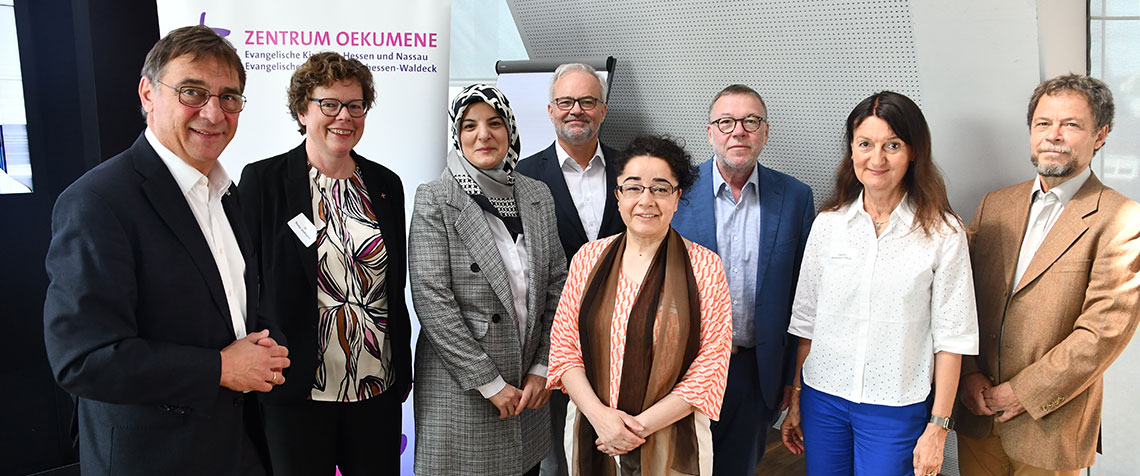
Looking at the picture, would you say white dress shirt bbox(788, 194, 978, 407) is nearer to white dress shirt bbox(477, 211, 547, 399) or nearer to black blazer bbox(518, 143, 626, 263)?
black blazer bbox(518, 143, 626, 263)

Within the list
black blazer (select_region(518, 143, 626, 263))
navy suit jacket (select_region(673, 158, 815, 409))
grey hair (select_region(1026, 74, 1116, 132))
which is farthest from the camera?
black blazer (select_region(518, 143, 626, 263))

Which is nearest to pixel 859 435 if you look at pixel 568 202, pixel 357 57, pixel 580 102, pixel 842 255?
pixel 842 255

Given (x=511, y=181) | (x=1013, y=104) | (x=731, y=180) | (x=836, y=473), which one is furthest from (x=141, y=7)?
(x=1013, y=104)

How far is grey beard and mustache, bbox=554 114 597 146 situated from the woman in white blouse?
3.42ft

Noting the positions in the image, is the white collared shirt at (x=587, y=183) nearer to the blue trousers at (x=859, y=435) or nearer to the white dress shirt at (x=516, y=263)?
the white dress shirt at (x=516, y=263)

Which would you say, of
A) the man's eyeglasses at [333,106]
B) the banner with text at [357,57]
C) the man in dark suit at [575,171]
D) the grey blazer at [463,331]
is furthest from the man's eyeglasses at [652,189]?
the banner with text at [357,57]

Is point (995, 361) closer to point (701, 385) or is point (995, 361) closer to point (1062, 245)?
point (1062, 245)

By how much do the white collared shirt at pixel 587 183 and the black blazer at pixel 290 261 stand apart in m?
0.90

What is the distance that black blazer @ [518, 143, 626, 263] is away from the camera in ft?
9.21

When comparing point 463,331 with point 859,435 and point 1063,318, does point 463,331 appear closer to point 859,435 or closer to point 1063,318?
point 859,435

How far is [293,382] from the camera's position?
6.84ft

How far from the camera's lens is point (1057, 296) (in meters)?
2.21

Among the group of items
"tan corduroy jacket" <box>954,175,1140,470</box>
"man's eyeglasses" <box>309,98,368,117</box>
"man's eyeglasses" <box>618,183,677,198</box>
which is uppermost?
"man's eyeglasses" <box>309,98,368,117</box>

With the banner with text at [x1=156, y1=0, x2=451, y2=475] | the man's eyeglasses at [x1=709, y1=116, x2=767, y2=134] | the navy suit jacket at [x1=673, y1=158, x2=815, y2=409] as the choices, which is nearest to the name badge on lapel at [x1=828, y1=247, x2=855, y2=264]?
the navy suit jacket at [x1=673, y1=158, x2=815, y2=409]
